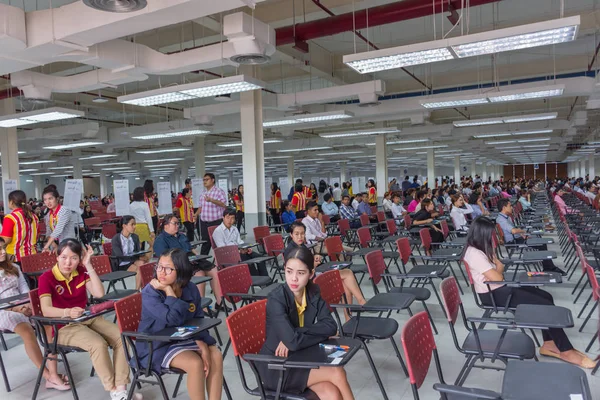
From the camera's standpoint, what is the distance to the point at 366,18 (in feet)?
19.4

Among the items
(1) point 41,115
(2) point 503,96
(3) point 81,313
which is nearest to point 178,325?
(3) point 81,313

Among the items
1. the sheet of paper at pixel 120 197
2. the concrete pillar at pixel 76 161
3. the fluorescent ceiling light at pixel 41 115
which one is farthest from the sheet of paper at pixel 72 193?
the concrete pillar at pixel 76 161

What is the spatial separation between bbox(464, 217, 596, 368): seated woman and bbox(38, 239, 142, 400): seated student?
2.76 m

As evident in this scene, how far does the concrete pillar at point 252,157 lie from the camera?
8711 millimetres

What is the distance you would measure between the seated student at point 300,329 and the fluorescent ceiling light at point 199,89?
3.97 metres

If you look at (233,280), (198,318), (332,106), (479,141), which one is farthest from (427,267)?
(479,141)

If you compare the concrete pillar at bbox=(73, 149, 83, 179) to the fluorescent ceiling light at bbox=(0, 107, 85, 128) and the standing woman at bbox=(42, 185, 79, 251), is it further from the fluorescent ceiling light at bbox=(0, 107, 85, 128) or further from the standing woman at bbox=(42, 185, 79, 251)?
the standing woman at bbox=(42, 185, 79, 251)

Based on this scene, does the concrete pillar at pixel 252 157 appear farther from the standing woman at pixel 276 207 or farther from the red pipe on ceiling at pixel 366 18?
the standing woman at pixel 276 207

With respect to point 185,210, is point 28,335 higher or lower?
lower

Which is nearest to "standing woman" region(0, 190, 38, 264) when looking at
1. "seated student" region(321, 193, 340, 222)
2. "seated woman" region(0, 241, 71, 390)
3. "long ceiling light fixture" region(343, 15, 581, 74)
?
"seated woman" region(0, 241, 71, 390)

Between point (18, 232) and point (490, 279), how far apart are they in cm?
470

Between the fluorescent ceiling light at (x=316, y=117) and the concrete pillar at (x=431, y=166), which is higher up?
the fluorescent ceiling light at (x=316, y=117)

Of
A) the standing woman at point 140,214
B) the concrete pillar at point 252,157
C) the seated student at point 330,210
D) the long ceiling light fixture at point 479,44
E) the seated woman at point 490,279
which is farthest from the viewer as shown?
the seated student at point 330,210

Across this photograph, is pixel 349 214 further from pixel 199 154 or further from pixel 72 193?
pixel 199 154
